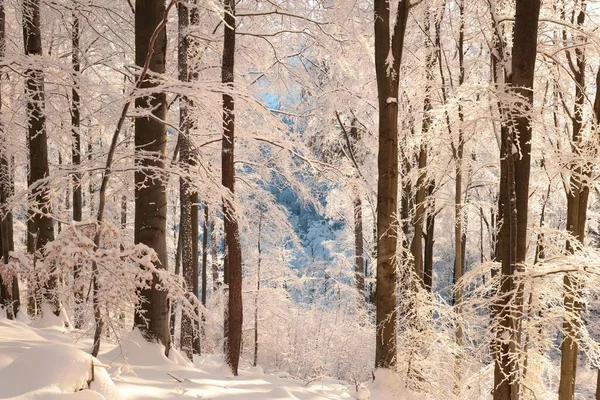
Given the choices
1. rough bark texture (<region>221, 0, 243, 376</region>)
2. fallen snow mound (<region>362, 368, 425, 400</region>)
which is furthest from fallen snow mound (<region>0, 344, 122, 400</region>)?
rough bark texture (<region>221, 0, 243, 376</region>)

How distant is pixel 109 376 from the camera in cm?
350

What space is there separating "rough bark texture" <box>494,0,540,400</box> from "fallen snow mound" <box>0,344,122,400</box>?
3.69 metres

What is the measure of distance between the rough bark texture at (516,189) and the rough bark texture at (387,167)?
166 cm

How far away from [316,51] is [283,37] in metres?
0.86

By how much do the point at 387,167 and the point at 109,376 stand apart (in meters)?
4.34

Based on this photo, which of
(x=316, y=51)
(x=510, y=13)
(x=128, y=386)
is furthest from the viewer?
(x=316, y=51)

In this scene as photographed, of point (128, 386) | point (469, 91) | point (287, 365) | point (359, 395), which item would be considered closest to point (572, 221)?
point (469, 91)

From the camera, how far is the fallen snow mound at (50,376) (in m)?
2.76

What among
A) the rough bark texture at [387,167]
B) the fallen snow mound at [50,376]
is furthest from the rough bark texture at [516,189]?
the fallen snow mound at [50,376]

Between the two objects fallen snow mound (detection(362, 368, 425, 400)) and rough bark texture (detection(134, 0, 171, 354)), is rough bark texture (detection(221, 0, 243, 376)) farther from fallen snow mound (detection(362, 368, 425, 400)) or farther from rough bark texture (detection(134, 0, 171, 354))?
fallen snow mound (detection(362, 368, 425, 400))

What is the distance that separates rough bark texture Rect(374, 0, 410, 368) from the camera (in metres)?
6.41

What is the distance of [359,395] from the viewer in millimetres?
5938

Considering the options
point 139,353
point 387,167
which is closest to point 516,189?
point 387,167

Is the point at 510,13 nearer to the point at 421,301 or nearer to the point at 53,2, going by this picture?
the point at 421,301
